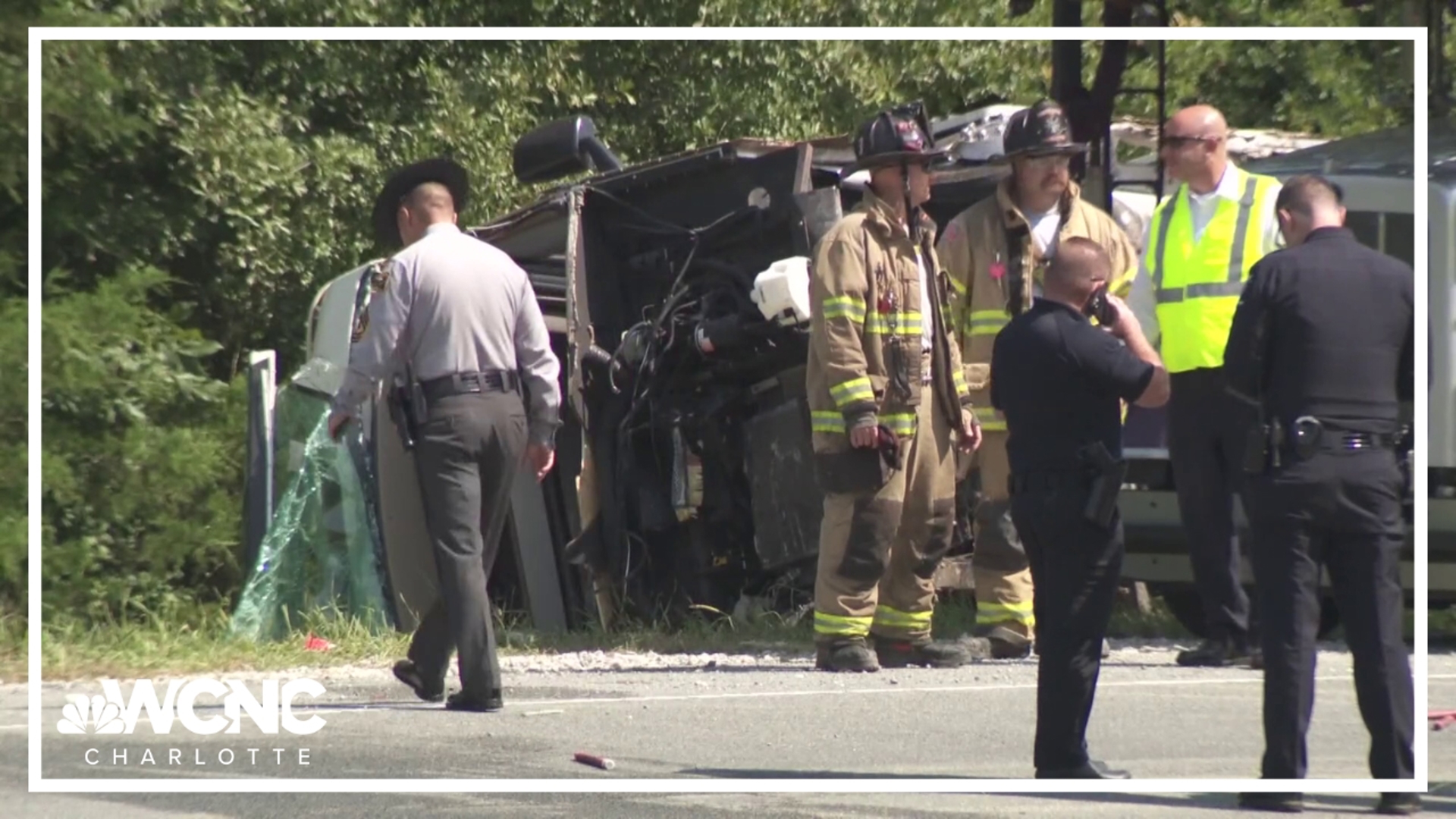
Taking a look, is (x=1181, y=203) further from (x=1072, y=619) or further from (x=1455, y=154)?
(x=1072, y=619)

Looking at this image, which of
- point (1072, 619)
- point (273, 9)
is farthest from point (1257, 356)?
point (273, 9)

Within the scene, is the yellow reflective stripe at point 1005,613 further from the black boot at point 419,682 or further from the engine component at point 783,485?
the black boot at point 419,682

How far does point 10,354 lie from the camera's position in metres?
8.77

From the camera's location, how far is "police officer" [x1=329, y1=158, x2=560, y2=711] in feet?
24.3

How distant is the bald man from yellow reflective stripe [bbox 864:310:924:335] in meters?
0.77

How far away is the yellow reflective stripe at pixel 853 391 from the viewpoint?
26.7 ft

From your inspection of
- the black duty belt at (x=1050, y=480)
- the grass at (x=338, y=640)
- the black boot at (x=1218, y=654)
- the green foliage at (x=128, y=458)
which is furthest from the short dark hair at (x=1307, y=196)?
the green foliage at (x=128, y=458)

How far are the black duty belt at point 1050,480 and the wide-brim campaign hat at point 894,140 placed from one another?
2.13m

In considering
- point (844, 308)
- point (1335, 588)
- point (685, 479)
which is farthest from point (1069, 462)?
point (685, 479)

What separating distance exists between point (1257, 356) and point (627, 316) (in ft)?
12.1

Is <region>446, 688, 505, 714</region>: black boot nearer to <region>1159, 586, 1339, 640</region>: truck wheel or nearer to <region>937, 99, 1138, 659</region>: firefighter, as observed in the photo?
<region>937, 99, 1138, 659</region>: firefighter

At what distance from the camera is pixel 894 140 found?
8.20m

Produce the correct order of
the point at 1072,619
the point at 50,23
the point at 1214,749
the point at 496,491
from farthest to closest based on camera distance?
the point at 50,23 < the point at 496,491 < the point at 1214,749 < the point at 1072,619

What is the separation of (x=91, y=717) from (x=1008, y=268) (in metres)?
3.50
